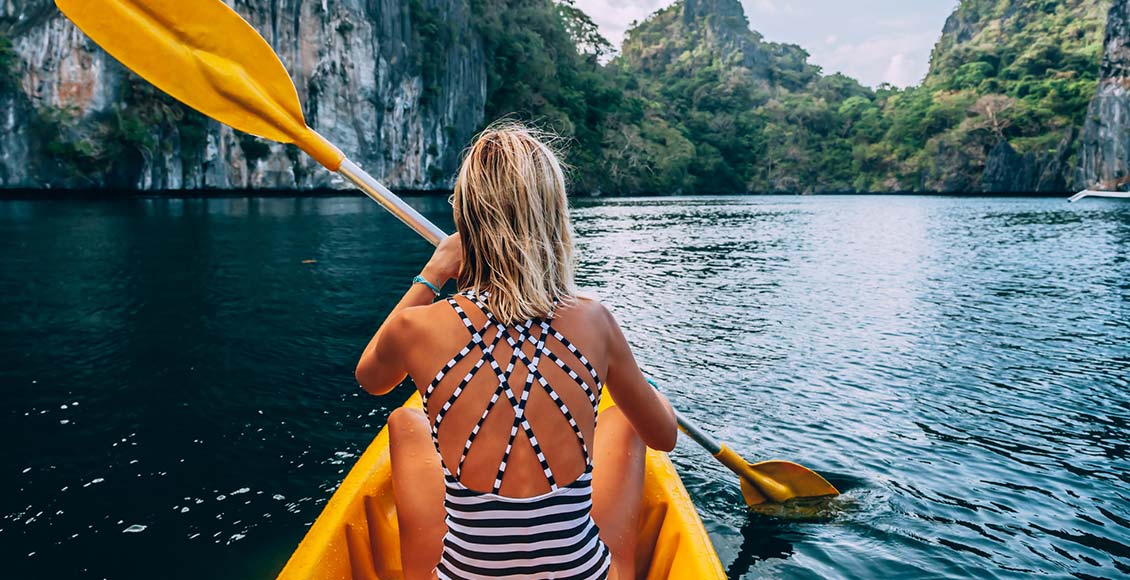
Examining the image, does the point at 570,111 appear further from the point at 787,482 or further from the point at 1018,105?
the point at 787,482

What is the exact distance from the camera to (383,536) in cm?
244

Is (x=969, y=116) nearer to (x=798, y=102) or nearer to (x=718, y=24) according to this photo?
(x=798, y=102)

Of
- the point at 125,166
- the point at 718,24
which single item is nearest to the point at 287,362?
the point at 125,166

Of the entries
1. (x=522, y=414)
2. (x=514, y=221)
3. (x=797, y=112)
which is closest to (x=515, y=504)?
(x=522, y=414)

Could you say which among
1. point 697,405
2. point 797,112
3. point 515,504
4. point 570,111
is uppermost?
point 797,112

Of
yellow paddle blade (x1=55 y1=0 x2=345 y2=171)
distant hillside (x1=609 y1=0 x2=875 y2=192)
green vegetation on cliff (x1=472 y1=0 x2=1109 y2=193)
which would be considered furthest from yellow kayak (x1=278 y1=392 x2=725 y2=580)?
distant hillside (x1=609 y1=0 x2=875 y2=192)

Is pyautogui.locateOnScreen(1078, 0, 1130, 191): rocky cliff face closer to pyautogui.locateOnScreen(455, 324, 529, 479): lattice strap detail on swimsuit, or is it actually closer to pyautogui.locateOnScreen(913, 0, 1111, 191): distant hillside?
pyautogui.locateOnScreen(913, 0, 1111, 191): distant hillside

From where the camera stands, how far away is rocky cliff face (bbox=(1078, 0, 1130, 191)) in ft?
143

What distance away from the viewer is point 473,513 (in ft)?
4.86

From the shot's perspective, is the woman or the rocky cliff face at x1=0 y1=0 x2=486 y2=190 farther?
the rocky cliff face at x1=0 y1=0 x2=486 y2=190

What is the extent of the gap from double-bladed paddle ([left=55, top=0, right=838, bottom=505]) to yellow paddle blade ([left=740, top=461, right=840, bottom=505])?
0.90 m

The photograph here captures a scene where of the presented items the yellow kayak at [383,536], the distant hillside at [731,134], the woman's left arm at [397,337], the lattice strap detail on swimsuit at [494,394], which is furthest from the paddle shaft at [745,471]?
the distant hillside at [731,134]

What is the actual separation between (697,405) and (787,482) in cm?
164

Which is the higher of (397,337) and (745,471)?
(397,337)
